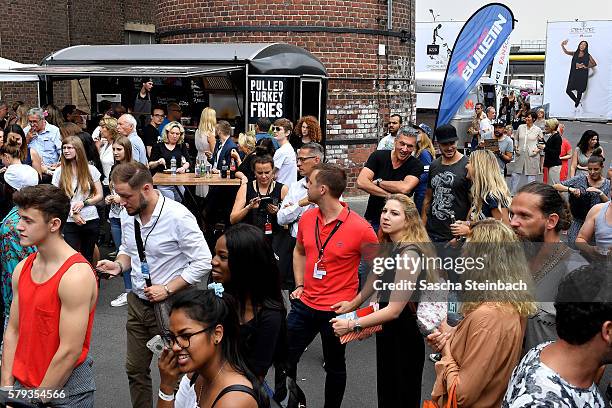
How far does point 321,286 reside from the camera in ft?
15.1

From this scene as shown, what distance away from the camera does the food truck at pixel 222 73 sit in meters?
11.8

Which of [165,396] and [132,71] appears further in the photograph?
[132,71]

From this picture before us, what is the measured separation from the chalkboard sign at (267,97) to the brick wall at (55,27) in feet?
32.9

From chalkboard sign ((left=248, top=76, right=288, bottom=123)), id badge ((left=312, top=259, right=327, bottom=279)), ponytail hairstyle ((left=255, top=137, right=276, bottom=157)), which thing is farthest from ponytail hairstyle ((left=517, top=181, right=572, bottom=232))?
chalkboard sign ((left=248, top=76, right=288, bottom=123))

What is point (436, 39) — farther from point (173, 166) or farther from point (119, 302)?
point (119, 302)

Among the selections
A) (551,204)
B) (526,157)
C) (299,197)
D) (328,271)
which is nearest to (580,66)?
(526,157)

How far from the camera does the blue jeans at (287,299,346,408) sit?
4.61 meters

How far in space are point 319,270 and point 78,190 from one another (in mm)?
3301

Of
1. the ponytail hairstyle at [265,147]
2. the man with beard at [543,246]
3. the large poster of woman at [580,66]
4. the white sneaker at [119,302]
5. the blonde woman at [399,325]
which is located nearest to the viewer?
the man with beard at [543,246]

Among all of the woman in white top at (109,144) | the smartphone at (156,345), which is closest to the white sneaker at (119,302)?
the woman in white top at (109,144)

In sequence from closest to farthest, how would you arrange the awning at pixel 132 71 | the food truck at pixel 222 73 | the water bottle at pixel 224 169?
the water bottle at pixel 224 169, the awning at pixel 132 71, the food truck at pixel 222 73

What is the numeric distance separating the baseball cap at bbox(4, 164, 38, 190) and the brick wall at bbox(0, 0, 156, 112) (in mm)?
14119

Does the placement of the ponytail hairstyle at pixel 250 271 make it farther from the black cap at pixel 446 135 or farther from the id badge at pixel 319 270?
the black cap at pixel 446 135

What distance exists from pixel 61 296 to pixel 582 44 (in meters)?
42.8
